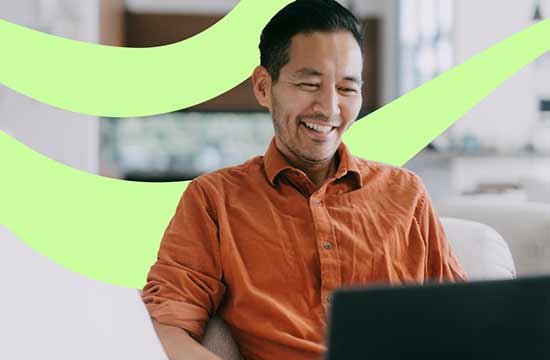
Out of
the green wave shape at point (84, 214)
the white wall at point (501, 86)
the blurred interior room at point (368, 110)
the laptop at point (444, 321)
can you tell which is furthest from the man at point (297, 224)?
the white wall at point (501, 86)

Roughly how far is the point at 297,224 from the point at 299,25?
37 centimetres

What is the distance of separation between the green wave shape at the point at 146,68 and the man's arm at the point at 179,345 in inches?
29.6

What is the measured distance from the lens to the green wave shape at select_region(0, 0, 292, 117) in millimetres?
1849

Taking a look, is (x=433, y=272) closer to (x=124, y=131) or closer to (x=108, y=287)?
(x=108, y=287)

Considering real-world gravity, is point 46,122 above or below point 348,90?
below

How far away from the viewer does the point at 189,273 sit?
51.5 inches

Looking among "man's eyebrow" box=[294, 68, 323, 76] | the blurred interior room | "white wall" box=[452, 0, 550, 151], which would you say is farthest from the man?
"white wall" box=[452, 0, 550, 151]

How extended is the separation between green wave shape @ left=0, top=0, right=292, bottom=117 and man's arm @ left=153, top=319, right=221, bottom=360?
751 mm

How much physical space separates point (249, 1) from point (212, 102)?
540 centimetres

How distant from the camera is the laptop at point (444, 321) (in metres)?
0.52

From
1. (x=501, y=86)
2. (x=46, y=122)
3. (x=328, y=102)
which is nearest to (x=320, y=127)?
(x=328, y=102)

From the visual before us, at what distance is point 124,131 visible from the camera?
23.3 feet

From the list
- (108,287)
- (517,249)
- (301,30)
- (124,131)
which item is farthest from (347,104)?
(124,131)

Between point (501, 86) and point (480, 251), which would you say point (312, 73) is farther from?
point (501, 86)
